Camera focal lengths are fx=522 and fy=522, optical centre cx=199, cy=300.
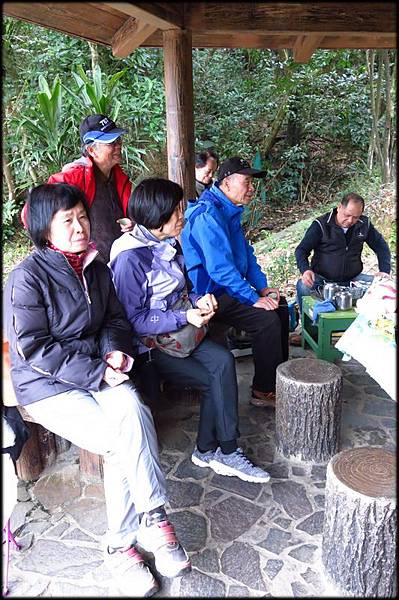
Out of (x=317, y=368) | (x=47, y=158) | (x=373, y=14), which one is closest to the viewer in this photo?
(x=317, y=368)

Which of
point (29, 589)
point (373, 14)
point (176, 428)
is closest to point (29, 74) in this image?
point (373, 14)

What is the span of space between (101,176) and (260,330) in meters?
1.51

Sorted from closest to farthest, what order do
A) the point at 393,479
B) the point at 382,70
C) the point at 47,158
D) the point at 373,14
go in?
the point at 393,479 < the point at 373,14 < the point at 47,158 < the point at 382,70

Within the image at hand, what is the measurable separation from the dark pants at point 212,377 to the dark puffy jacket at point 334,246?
77.3 inches

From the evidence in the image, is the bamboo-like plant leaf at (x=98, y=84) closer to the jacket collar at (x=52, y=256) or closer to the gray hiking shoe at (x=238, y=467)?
the jacket collar at (x=52, y=256)

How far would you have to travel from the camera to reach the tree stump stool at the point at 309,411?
286 centimetres

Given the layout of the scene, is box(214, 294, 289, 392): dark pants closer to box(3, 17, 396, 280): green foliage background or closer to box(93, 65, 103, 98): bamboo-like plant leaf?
box(93, 65, 103, 98): bamboo-like plant leaf

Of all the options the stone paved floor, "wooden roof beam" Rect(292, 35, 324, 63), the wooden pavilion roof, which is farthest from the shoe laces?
"wooden roof beam" Rect(292, 35, 324, 63)

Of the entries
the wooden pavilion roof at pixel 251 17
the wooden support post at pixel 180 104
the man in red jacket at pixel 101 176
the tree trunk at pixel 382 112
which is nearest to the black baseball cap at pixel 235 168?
the wooden support post at pixel 180 104

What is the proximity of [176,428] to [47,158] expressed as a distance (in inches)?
230

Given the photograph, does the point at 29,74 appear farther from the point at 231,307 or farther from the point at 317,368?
the point at 317,368

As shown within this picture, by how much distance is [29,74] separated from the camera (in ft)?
27.0

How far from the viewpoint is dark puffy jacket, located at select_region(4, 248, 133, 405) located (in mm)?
2160

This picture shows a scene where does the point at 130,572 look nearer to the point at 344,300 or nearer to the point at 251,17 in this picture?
the point at 344,300
